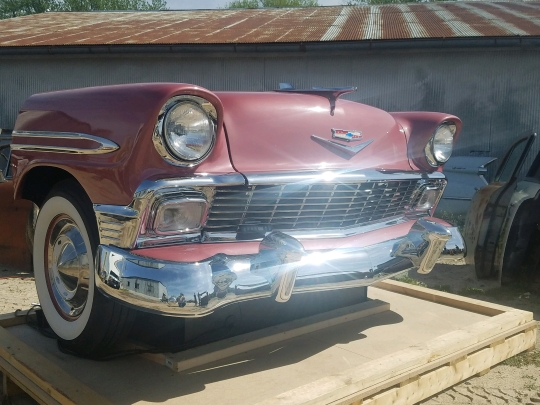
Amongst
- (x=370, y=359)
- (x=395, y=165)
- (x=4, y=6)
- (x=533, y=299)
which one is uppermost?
(x=4, y=6)

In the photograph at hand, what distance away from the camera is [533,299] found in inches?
171

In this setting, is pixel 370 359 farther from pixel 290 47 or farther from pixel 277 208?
pixel 290 47

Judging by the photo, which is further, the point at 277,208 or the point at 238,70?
the point at 238,70

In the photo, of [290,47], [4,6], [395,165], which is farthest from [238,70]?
[4,6]

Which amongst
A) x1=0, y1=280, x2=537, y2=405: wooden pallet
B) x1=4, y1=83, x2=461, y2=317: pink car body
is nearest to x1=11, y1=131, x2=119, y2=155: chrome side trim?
x1=4, y1=83, x2=461, y2=317: pink car body

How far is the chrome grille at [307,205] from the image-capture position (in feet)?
7.34

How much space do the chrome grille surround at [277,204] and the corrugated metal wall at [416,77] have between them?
653 centimetres

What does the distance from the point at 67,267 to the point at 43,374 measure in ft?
1.38

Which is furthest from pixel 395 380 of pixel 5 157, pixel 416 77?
pixel 416 77

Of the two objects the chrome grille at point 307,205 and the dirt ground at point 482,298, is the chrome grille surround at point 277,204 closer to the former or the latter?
the chrome grille at point 307,205

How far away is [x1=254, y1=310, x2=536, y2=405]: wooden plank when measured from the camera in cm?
212

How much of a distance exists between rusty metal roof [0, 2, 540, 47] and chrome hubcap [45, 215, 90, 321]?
7099 millimetres

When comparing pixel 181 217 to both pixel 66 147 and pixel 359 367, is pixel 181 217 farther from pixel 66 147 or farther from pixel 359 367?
pixel 359 367

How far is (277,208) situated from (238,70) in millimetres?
7575
